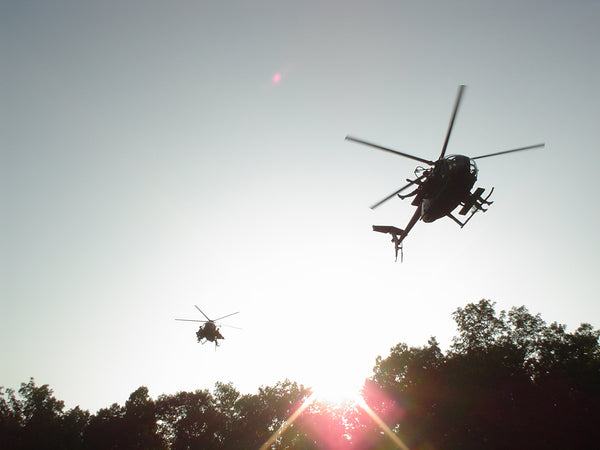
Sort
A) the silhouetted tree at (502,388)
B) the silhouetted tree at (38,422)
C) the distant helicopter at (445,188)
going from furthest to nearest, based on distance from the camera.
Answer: the silhouetted tree at (38,422) < the silhouetted tree at (502,388) < the distant helicopter at (445,188)

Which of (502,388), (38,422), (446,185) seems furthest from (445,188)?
(38,422)

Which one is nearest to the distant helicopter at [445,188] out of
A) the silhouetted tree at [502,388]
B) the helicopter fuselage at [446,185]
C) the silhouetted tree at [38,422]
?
the helicopter fuselage at [446,185]

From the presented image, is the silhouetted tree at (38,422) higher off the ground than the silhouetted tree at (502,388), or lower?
higher

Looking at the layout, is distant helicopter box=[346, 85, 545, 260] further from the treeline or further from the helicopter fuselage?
the treeline

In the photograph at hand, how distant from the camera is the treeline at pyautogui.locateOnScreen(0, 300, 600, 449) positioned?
2553 cm

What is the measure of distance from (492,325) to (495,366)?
5446 millimetres

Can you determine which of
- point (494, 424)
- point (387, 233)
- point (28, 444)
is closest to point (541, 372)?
point (494, 424)

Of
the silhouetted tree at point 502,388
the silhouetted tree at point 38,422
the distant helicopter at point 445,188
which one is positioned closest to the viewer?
the distant helicopter at point 445,188

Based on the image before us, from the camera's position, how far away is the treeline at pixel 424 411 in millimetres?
25534

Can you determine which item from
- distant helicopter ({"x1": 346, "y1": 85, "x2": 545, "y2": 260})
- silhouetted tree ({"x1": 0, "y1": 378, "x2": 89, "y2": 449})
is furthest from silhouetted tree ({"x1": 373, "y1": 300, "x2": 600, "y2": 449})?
silhouetted tree ({"x1": 0, "y1": 378, "x2": 89, "y2": 449})

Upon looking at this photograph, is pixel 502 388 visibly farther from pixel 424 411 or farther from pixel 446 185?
pixel 446 185

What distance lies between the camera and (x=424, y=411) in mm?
29703

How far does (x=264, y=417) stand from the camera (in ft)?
159

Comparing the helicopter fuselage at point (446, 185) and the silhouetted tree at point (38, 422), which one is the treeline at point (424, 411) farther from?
the helicopter fuselage at point (446, 185)
